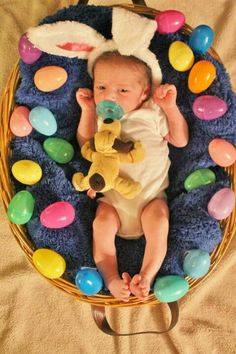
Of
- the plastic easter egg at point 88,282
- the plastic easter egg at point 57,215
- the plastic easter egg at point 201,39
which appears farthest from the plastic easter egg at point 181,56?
the plastic easter egg at point 88,282

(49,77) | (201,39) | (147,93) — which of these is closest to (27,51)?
(49,77)

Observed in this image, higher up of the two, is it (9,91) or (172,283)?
(9,91)

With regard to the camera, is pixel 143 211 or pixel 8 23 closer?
pixel 143 211

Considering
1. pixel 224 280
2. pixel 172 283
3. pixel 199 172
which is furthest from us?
pixel 224 280

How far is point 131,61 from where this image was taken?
44.6 inches

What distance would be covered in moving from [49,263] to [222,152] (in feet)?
1.49

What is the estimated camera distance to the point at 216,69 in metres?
1.17

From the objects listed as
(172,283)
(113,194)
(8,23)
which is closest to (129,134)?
(113,194)

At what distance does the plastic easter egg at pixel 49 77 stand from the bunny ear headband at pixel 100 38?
4cm

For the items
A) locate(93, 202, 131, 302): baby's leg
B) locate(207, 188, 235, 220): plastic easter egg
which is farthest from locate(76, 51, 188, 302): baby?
locate(207, 188, 235, 220): plastic easter egg

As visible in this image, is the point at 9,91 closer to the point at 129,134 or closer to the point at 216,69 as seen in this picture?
the point at 129,134

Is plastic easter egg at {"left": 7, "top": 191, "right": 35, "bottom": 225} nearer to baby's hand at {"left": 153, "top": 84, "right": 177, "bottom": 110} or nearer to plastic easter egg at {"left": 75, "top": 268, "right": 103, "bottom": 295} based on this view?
plastic easter egg at {"left": 75, "top": 268, "right": 103, "bottom": 295}

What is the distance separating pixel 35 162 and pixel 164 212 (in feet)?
1.08

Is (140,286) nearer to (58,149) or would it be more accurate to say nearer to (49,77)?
(58,149)
